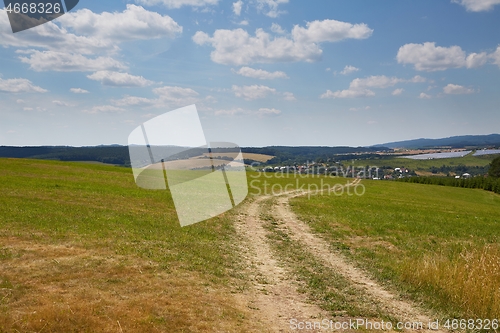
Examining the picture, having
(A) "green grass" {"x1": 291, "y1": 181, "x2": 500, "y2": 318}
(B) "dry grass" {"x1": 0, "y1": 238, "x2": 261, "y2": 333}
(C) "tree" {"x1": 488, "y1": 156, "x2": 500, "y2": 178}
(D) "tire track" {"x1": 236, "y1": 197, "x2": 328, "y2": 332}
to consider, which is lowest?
(C) "tree" {"x1": 488, "y1": 156, "x2": 500, "y2": 178}

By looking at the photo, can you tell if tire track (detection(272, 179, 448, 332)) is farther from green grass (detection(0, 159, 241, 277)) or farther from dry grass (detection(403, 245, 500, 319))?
green grass (detection(0, 159, 241, 277))

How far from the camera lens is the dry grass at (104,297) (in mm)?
7840

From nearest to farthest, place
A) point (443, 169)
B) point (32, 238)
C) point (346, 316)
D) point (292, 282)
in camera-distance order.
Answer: point (346, 316)
point (292, 282)
point (32, 238)
point (443, 169)

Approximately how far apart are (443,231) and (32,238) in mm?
24878

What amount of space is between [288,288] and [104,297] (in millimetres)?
5848

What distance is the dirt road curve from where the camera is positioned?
9641 millimetres

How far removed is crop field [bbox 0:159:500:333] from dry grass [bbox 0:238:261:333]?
32 millimetres

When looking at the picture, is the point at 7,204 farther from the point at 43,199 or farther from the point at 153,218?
the point at 153,218

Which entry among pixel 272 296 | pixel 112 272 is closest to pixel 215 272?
pixel 272 296

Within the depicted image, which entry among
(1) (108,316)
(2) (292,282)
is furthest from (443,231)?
(1) (108,316)

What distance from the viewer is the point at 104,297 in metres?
9.23

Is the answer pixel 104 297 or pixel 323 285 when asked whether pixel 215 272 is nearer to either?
pixel 323 285

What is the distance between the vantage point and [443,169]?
199m

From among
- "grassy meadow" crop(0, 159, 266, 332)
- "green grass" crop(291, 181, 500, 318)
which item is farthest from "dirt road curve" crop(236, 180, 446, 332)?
"green grass" crop(291, 181, 500, 318)
